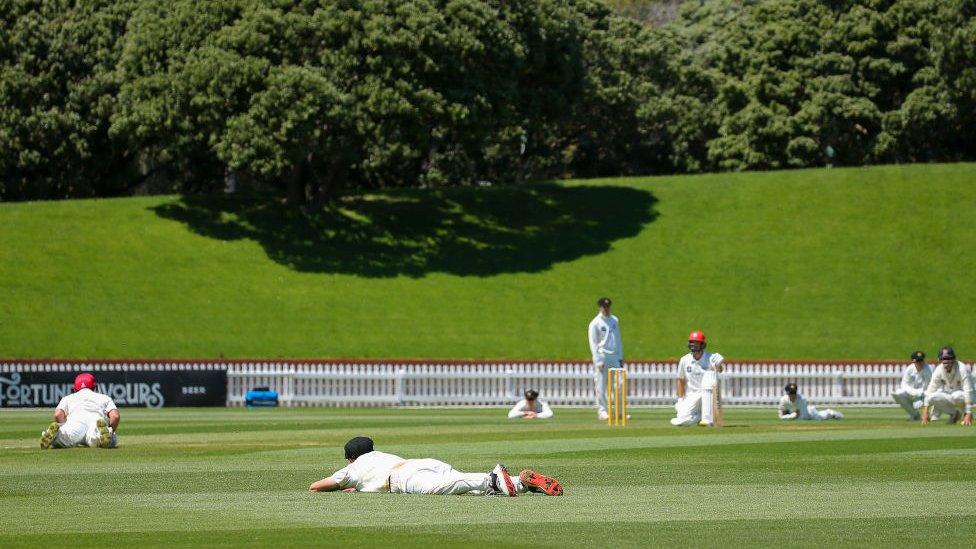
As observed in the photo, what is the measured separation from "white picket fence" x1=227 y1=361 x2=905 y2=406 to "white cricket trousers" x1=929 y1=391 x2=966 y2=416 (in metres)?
13.1

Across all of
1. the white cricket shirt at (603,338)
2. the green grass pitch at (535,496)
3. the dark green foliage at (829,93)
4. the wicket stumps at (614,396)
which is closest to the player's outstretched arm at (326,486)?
the green grass pitch at (535,496)

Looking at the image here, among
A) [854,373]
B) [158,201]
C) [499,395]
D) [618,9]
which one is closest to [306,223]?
[158,201]

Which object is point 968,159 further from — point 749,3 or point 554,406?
point 554,406

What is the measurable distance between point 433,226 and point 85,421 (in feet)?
132

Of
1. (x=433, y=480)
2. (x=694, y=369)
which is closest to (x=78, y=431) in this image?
(x=433, y=480)

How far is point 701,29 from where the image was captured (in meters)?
81.0

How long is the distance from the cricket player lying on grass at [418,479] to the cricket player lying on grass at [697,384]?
10.3 metres

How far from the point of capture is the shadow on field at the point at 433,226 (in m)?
→ 55.0

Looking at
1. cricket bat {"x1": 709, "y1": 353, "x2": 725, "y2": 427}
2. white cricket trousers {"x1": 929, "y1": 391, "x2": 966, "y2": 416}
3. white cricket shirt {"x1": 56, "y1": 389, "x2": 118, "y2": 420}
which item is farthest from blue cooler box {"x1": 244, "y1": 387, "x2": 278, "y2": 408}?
white cricket shirt {"x1": 56, "y1": 389, "x2": 118, "y2": 420}

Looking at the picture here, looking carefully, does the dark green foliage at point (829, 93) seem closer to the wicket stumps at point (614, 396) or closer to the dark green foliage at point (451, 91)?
the dark green foliage at point (451, 91)

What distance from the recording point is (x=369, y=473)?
12773 mm

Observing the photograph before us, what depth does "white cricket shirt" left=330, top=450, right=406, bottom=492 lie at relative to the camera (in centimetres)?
1274

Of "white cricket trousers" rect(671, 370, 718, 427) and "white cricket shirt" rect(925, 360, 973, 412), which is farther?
"white cricket shirt" rect(925, 360, 973, 412)

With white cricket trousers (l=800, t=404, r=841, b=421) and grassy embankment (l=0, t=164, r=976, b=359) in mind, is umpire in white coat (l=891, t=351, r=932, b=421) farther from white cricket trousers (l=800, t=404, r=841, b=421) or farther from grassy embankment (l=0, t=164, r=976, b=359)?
grassy embankment (l=0, t=164, r=976, b=359)
